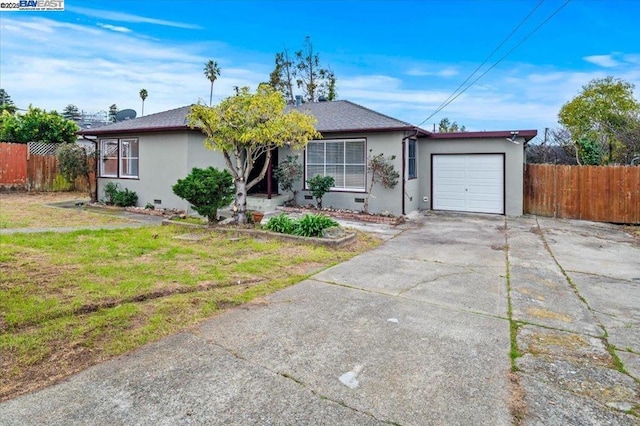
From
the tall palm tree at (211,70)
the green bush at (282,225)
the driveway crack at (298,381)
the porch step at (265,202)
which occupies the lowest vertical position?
the driveway crack at (298,381)

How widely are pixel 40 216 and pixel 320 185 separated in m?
8.01

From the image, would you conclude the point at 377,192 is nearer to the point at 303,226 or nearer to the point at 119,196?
the point at 303,226

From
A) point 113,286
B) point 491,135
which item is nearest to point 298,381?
point 113,286

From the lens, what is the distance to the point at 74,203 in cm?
1492

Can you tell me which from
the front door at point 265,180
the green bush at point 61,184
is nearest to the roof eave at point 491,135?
the front door at point 265,180

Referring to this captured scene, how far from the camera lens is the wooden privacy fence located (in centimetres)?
1234

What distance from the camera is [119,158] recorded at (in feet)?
48.1

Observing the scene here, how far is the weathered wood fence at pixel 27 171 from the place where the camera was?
17.5 meters

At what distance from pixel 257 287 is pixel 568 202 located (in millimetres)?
11601

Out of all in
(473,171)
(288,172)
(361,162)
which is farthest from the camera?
(473,171)

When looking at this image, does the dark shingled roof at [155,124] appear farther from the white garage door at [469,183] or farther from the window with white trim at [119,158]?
the white garage door at [469,183]

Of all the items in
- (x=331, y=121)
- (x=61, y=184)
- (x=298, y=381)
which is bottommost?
(x=298, y=381)

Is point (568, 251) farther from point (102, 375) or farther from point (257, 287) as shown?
point (102, 375)

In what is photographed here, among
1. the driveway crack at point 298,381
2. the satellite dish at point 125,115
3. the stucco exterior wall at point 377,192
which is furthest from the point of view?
the satellite dish at point 125,115
